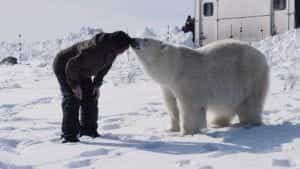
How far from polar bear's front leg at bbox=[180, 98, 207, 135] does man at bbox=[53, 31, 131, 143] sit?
0.96 m

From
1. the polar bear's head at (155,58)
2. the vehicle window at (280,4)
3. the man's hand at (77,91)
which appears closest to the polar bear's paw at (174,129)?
the polar bear's head at (155,58)

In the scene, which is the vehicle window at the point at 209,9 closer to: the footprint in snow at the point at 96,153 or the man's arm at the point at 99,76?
the man's arm at the point at 99,76

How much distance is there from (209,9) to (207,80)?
21.3 m

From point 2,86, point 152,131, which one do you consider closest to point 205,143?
point 152,131

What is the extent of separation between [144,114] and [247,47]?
2055 millimetres

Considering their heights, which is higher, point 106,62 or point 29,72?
point 106,62

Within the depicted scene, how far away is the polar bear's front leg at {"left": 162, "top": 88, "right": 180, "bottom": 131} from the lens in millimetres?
6570

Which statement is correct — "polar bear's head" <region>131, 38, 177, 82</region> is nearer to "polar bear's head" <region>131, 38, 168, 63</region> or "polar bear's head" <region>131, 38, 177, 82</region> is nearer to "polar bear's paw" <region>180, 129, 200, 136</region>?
"polar bear's head" <region>131, 38, 168, 63</region>

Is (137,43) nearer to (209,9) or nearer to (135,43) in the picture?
(135,43)

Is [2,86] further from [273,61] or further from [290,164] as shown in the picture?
[290,164]

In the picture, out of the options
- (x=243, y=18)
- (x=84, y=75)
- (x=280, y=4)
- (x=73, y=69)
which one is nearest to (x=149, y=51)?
(x=84, y=75)

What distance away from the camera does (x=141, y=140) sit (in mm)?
6105

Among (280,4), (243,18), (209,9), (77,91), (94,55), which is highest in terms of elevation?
(280,4)

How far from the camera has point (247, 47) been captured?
21.9 ft
